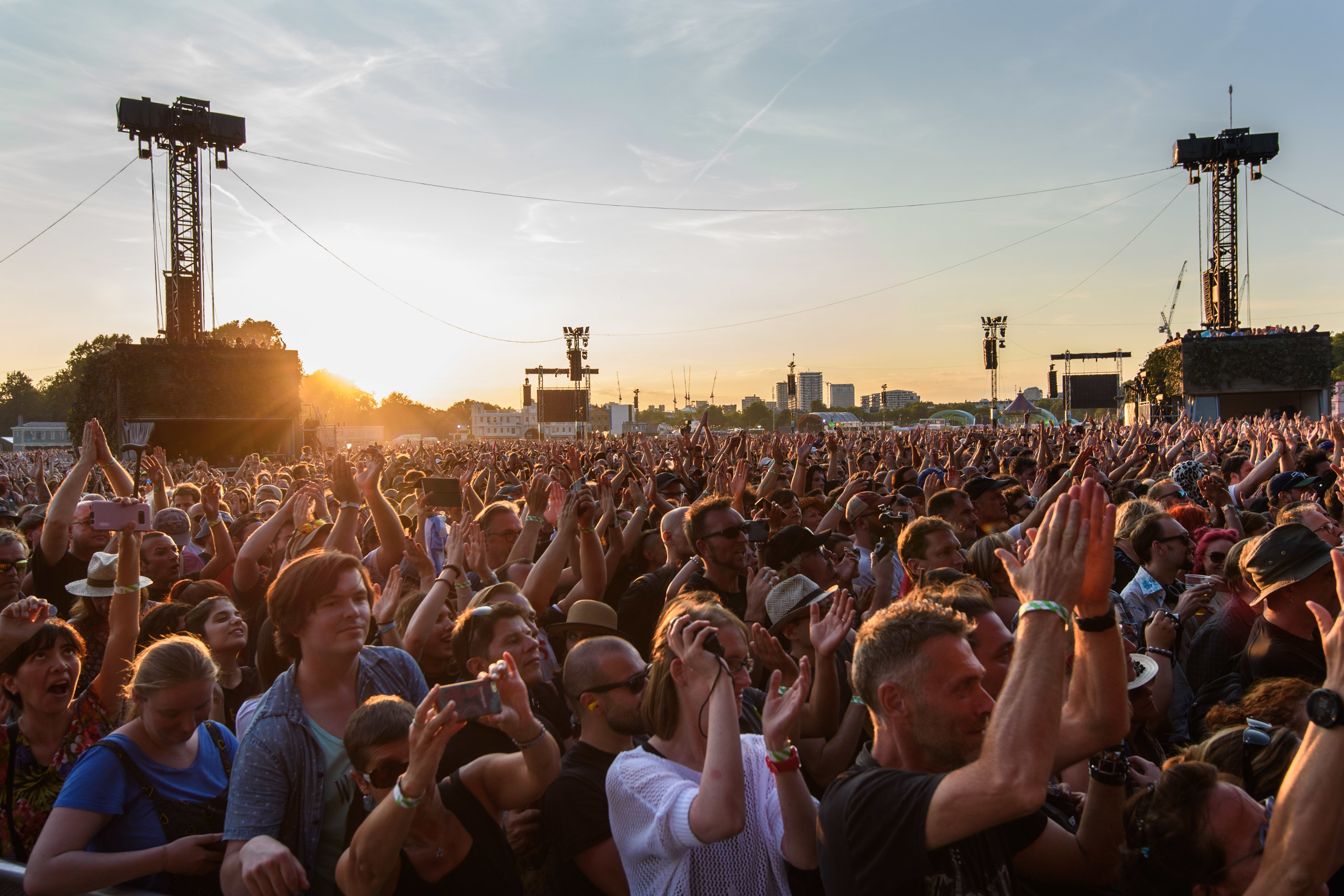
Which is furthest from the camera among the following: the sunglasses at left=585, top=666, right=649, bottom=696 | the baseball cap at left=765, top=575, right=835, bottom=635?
the sunglasses at left=585, top=666, right=649, bottom=696

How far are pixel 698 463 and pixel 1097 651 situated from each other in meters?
12.2

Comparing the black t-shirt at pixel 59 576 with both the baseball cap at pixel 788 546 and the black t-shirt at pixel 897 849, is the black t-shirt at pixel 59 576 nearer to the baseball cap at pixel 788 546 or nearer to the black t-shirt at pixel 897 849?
the baseball cap at pixel 788 546

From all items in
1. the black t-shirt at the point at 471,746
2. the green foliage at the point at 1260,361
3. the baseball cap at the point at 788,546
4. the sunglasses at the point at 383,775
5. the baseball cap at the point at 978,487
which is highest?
the green foliage at the point at 1260,361

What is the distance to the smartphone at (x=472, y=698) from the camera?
207 centimetres

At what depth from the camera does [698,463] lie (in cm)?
1423

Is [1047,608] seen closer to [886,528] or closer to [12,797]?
[12,797]

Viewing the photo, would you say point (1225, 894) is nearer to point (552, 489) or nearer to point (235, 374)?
point (552, 489)

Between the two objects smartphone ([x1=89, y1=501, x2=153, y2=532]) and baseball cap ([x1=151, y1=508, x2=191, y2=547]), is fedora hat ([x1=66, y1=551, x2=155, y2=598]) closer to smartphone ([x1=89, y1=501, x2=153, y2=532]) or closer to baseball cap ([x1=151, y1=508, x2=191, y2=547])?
smartphone ([x1=89, y1=501, x2=153, y2=532])

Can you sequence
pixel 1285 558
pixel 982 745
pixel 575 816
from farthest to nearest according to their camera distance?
pixel 1285 558 < pixel 575 816 < pixel 982 745

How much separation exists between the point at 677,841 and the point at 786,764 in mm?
335

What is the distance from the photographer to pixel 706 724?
231 cm

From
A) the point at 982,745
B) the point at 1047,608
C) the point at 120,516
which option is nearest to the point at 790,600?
the point at 982,745

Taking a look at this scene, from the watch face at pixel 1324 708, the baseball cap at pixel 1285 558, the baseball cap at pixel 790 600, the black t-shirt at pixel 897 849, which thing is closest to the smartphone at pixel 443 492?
→ the baseball cap at pixel 790 600

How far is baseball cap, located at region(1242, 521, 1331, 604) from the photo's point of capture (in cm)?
312
